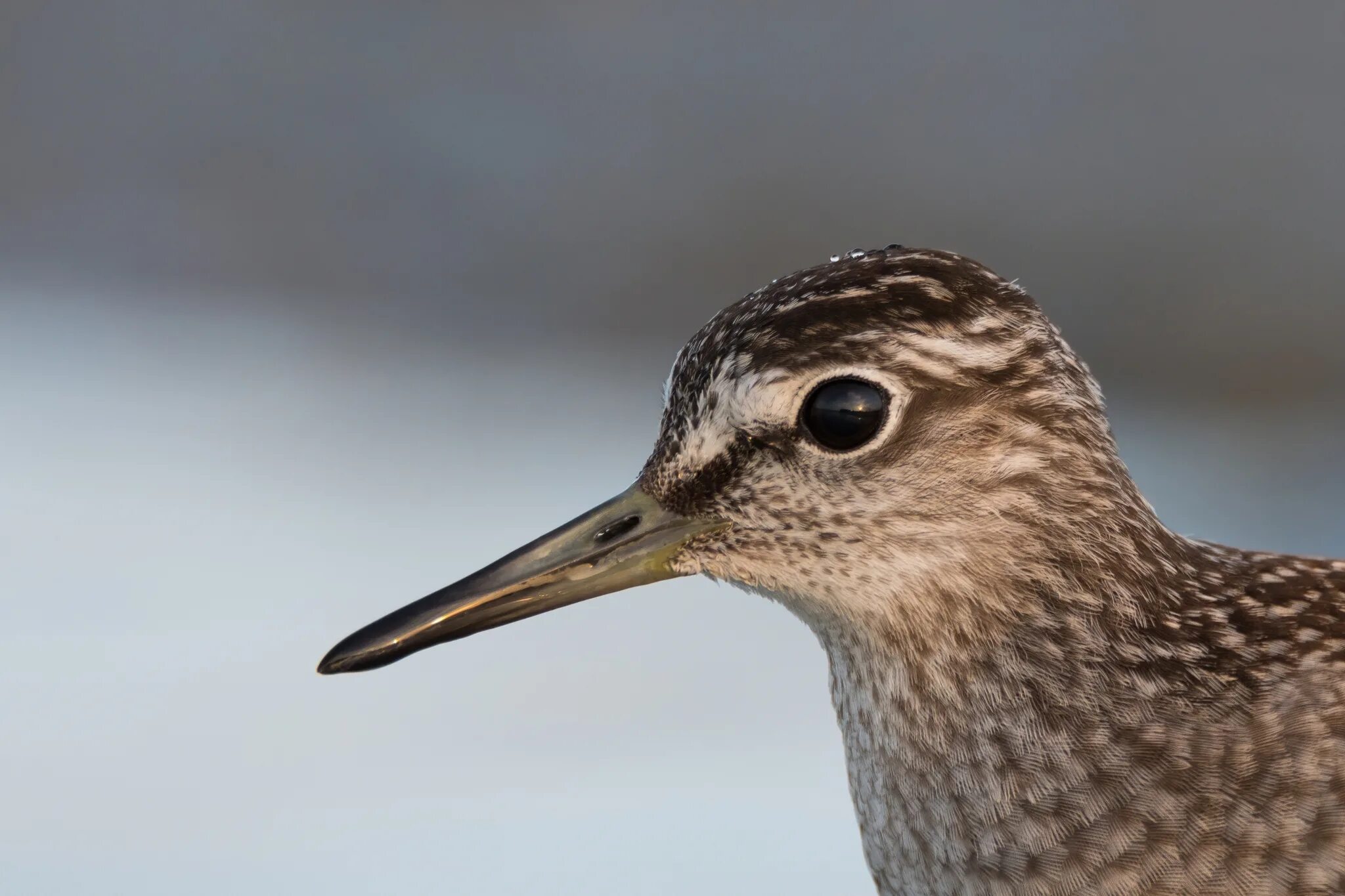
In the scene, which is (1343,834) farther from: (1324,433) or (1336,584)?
(1324,433)

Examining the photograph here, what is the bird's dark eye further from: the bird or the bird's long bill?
the bird's long bill

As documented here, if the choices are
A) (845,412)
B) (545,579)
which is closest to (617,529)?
(545,579)

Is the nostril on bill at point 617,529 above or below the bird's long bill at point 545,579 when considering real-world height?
above

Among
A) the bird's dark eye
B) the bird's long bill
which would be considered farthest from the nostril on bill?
the bird's dark eye

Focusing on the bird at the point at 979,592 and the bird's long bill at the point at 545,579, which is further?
the bird's long bill at the point at 545,579

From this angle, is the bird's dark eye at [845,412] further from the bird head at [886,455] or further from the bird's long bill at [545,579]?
the bird's long bill at [545,579]

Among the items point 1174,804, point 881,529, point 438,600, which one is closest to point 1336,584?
point 1174,804

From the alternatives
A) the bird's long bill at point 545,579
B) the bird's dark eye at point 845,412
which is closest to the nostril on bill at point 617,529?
the bird's long bill at point 545,579
